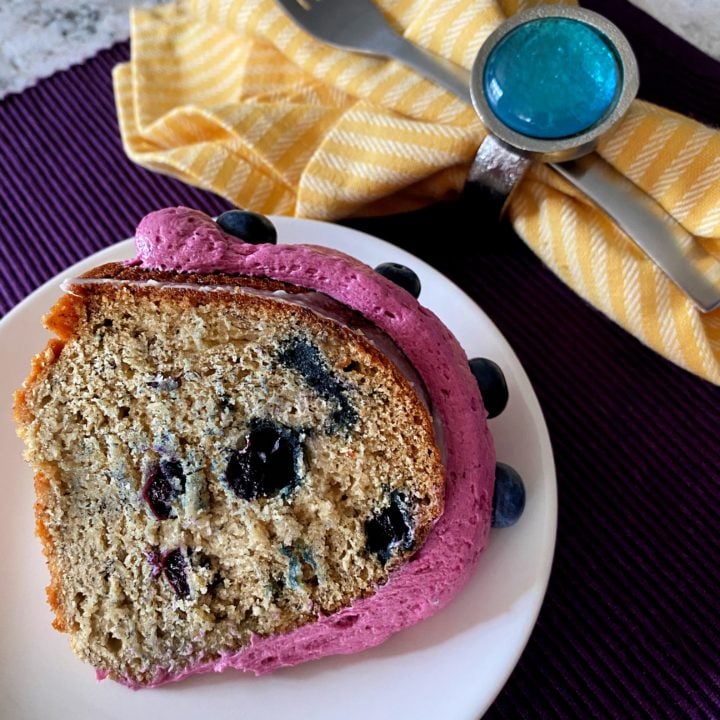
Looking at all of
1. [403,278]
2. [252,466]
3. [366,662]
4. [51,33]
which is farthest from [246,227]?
[51,33]

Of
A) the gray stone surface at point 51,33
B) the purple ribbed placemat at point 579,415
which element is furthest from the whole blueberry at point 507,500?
the gray stone surface at point 51,33

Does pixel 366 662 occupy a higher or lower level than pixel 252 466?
lower

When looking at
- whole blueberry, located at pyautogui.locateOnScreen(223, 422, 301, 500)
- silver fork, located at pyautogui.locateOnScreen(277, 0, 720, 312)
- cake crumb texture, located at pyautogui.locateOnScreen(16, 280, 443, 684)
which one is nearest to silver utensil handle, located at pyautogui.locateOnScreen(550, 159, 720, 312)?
silver fork, located at pyautogui.locateOnScreen(277, 0, 720, 312)

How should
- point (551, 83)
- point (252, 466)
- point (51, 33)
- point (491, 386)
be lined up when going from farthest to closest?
point (51, 33) → point (551, 83) → point (491, 386) → point (252, 466)

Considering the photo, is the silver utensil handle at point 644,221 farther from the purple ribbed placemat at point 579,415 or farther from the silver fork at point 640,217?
the purple ribbed placemat at point 579,415

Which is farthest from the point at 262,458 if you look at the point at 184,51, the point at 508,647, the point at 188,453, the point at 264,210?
the point at 184,51

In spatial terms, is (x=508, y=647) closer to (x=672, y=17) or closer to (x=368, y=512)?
(x=368, y=512)

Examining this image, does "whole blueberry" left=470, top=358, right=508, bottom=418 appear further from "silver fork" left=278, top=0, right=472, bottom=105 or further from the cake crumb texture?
"silver fork" left=278, top=0, right=472, bottom=105

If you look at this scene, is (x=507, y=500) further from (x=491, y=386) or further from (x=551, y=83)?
(x=551, y=83)

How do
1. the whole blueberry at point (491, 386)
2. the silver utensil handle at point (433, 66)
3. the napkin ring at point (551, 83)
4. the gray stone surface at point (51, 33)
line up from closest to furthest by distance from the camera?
the whole blueberry at point (491, 386) → the napkin ring at point (551, 83) → the silver utensil handle at point (433, 66) → the gray stone surface at point (51, 33)
